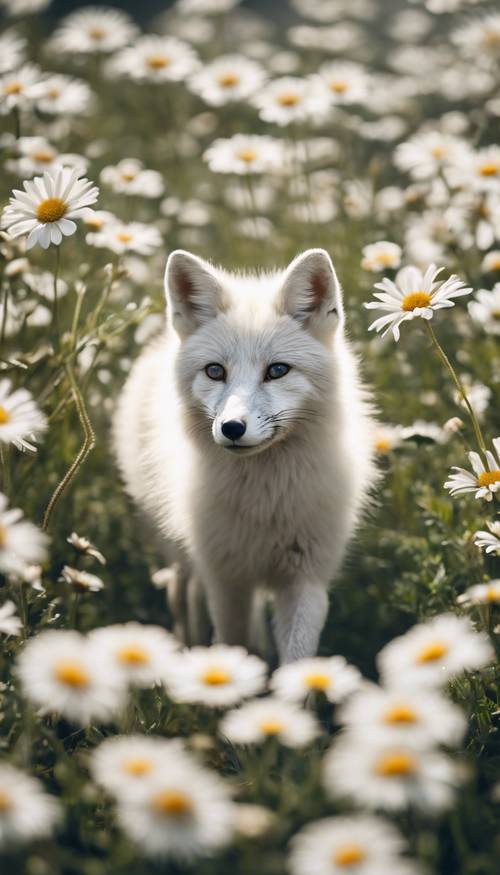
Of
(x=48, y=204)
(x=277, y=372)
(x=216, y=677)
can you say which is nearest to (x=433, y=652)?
(x=216, y=677)

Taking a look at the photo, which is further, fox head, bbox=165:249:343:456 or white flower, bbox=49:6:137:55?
white flower, bbox=49:6:137:55

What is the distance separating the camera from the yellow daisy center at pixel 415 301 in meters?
3.36

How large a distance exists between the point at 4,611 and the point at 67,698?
61cm

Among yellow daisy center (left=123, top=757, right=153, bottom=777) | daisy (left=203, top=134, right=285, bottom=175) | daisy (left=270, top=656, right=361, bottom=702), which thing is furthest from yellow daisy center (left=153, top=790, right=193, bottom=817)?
daisy (left=203, top=134, right=285, bottom=175)

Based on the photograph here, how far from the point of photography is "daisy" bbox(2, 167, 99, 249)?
3436 millimetres

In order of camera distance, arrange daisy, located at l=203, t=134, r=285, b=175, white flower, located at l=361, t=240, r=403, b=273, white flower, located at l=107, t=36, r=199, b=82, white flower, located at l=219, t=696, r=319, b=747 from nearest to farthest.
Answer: white flower, located at l=219, t=696, r=319, b=747 → white flower, located at l=361, t=240, r=403, b=273 → daisy, located at l=203, t=134, r=285, b=175 → white flower, located at l=107, t=36, r=199, b=82

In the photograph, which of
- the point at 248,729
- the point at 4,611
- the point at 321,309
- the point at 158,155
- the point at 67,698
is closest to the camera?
the point at 67,698

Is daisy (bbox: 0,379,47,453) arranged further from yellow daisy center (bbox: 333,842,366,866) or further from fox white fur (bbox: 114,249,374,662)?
yellow daisy center (bbox: 333,842,366,866)

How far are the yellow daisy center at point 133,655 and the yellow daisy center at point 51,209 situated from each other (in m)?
1.71

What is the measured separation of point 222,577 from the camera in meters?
3.98

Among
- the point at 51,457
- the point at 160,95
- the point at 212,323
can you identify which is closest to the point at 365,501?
the point at 212,323

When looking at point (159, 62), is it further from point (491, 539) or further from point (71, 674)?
point (71, 674)

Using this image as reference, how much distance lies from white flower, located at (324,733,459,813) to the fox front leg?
1609 mm

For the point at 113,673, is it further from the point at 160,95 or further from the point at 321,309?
the point at 160,95
